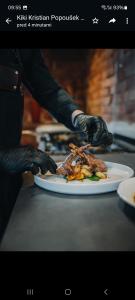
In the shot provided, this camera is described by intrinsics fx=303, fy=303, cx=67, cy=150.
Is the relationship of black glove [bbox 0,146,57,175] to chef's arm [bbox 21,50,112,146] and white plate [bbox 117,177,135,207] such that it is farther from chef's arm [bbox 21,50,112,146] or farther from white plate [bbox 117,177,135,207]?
chef's arm [bbox 21,50,112,146]

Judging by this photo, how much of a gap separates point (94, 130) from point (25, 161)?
34cm

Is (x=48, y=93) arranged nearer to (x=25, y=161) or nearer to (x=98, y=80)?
(x=25, y=161)

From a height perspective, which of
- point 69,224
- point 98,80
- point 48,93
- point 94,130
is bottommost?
point 69,224

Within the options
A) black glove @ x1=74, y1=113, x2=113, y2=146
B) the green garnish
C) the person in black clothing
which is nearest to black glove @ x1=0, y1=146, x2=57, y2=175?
the person in black clothing

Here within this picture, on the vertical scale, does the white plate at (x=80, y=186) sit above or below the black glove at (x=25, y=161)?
below

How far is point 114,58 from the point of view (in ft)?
9.36

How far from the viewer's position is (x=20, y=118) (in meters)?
1.08


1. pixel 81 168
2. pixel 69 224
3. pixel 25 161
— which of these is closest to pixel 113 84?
pixel 81 168

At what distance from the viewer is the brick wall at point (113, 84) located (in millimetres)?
2301

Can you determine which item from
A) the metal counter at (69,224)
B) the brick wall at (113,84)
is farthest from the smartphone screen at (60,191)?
the brick wall at (113,84)

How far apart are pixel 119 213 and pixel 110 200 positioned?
0.08 meters

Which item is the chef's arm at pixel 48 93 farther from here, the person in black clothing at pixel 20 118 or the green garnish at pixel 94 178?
the green garnish at pixel 94 178

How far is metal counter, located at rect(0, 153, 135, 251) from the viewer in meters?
0.50

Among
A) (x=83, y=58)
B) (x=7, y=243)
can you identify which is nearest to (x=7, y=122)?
(x=7, y=243)
